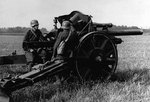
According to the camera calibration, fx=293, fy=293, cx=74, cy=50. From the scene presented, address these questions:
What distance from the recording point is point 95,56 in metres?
8.38

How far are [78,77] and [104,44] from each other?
126cm

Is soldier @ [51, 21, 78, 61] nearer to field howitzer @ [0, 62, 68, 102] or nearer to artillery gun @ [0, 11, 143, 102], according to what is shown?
artillery gun @ [0, 11, 143, 102]

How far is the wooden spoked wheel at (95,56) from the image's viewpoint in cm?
823

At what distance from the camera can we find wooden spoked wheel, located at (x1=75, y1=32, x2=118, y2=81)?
8.23 meters

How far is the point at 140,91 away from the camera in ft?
25.7

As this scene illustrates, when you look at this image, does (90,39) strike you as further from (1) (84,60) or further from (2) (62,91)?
(2) (62,91)

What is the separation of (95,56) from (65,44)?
3.38 feet

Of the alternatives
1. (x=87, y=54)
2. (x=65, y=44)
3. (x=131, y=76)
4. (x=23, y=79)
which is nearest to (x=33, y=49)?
(x=65, y=44)

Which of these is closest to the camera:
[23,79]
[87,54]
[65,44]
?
[23,79]

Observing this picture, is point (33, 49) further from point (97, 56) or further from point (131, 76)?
point (131, 76)

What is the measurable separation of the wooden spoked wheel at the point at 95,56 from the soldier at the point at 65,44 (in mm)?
228

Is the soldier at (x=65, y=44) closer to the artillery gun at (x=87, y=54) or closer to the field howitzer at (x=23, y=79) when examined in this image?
the artillery gun at (x=87, y=54)

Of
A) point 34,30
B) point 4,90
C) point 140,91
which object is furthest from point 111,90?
point 34,30

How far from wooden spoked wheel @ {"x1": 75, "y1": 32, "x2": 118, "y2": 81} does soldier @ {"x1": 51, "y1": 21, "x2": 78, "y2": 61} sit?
0.23m
